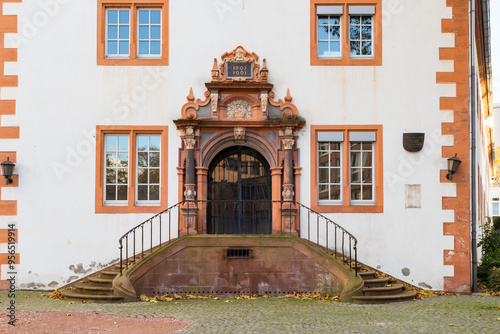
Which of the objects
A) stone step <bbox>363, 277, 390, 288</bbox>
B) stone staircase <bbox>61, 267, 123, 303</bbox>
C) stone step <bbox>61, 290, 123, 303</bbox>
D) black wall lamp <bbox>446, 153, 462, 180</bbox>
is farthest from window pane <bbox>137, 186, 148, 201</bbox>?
black wall lamp <bbox>446, 153, 462, 180</bbox>

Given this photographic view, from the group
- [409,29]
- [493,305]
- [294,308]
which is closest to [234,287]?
[294,308]

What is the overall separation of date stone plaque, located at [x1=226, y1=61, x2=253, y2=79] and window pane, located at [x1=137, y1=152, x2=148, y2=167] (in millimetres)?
2579

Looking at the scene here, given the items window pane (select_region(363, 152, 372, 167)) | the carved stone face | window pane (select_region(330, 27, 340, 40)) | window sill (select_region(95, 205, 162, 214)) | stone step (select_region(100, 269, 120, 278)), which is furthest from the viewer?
window pane (select_region(330, 27, 340, 40))

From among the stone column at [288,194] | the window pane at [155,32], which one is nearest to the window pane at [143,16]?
the window pane at [155,32]

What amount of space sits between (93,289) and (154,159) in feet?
10.8

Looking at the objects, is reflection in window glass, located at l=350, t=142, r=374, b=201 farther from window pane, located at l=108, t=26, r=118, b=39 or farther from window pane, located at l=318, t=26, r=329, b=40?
window pane, located at l=108, t=26, r=118, b=39

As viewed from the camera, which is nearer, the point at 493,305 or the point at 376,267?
the point at 493,305

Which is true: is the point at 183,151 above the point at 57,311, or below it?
above

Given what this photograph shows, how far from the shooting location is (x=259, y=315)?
32.1 ft

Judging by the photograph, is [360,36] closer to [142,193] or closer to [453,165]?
[453,165]

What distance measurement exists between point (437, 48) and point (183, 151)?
20.2 ft

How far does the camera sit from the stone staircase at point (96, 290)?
11.2 meters

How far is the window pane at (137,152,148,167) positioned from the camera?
1356 cm

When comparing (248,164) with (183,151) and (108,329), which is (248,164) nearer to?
(183,151)
